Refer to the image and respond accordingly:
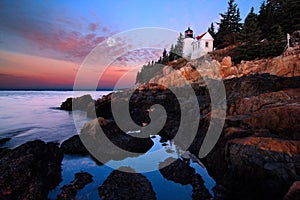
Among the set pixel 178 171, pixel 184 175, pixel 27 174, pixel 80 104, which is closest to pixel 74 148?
pixel 27 174

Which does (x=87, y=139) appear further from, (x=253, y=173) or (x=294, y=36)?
(x=294, y=36)

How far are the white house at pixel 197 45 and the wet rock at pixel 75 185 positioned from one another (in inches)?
1605

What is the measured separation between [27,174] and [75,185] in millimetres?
1859

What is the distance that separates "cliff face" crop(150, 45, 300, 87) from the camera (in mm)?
16812

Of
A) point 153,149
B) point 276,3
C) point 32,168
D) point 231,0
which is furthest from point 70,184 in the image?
point 276,3

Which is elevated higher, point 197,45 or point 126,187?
point 197,45

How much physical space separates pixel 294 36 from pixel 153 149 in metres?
22.8

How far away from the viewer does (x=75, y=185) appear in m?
6.88

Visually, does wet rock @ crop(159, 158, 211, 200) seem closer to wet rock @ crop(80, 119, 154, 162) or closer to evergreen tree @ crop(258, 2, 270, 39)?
wet rock @ crop(80, 119, 154, 162)

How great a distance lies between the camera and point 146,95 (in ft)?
97.5

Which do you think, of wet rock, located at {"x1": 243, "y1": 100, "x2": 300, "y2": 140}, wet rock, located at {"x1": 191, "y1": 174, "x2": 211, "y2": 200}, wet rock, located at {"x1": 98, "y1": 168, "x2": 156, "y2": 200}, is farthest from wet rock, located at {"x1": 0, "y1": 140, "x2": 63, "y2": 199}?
wet rock, located at {"x1": 243, "y1": 100, "x2": 300, "y2": 140}

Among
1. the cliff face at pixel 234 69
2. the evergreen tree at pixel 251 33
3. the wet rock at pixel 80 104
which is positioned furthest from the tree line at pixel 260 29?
the wet rock at pixel 80 104

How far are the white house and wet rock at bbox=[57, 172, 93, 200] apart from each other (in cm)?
4076

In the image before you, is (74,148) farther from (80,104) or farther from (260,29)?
(260,29)
